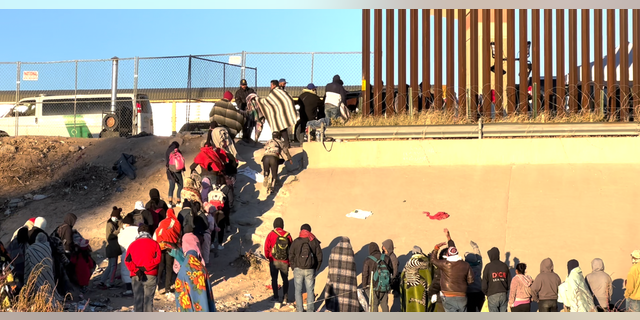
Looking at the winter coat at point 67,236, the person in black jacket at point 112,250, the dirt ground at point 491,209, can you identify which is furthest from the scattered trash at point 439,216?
the winter coat at point 67,236

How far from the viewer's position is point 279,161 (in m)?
16.4

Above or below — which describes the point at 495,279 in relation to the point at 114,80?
below

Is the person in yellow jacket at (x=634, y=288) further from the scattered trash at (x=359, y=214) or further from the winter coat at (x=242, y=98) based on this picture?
the winter coat at (x=242, y=98)

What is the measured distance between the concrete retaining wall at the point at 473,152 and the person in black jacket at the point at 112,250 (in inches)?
215

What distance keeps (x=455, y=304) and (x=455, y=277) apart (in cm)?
38

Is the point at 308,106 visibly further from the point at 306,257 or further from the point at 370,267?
the point at 370,267

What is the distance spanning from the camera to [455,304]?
1137 cm

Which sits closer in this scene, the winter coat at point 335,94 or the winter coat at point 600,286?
the winter coat at point 600,286

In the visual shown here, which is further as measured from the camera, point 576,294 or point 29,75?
point 29,75

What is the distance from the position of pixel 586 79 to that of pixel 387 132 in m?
5.11

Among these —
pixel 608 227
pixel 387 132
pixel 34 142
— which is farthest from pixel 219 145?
pixel 608 227

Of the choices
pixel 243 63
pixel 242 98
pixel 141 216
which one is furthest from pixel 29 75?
pixel 141 216

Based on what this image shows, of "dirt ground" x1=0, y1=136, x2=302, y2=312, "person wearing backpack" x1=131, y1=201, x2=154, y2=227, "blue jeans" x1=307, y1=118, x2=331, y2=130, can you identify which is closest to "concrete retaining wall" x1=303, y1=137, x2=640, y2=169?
"blue jeans" x1=307, y1=118, x2=331, y2=130

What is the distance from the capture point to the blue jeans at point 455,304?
11367mm
